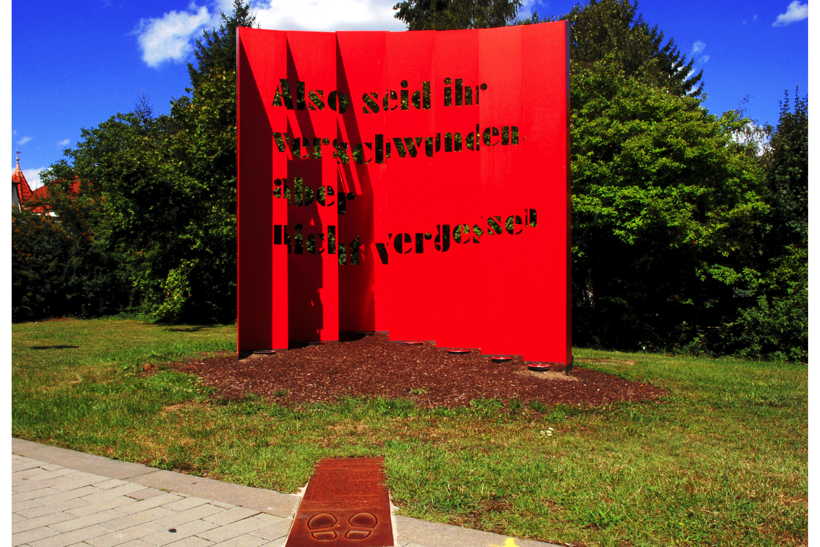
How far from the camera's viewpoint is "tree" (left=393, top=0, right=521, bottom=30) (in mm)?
25469

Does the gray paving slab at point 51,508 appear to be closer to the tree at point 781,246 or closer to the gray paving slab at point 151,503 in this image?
the gray paving slab at point 151,503

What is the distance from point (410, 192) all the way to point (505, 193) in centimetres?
179

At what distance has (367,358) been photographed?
352 inches

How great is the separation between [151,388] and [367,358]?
3.22 m

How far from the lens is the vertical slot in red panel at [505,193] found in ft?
28.2

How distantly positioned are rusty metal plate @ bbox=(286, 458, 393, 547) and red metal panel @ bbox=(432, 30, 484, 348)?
4517 millimetres

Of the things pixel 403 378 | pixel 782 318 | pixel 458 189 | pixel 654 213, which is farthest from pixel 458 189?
pixel 782 318

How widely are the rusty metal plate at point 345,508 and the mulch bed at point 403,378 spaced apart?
2298 mm

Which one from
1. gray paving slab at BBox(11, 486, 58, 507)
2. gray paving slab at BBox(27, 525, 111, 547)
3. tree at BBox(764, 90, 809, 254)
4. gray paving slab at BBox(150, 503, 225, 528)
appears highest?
tree at BBox(764, 90, 809, 254)

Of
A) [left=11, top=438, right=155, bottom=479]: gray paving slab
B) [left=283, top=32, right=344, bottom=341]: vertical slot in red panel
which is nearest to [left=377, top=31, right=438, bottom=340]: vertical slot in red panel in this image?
[left=283, top=32, right=344, bottom=341]: vertical slot in red panel

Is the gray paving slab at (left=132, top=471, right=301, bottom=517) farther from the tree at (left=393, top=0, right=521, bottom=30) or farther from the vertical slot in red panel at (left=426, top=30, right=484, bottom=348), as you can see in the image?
the tree at (left=393, top=0, right=521, bottom=30)

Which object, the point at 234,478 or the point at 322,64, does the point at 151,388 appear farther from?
the point at 322,64

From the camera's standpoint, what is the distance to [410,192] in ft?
31.9

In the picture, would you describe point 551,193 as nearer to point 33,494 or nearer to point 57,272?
point 33,494
